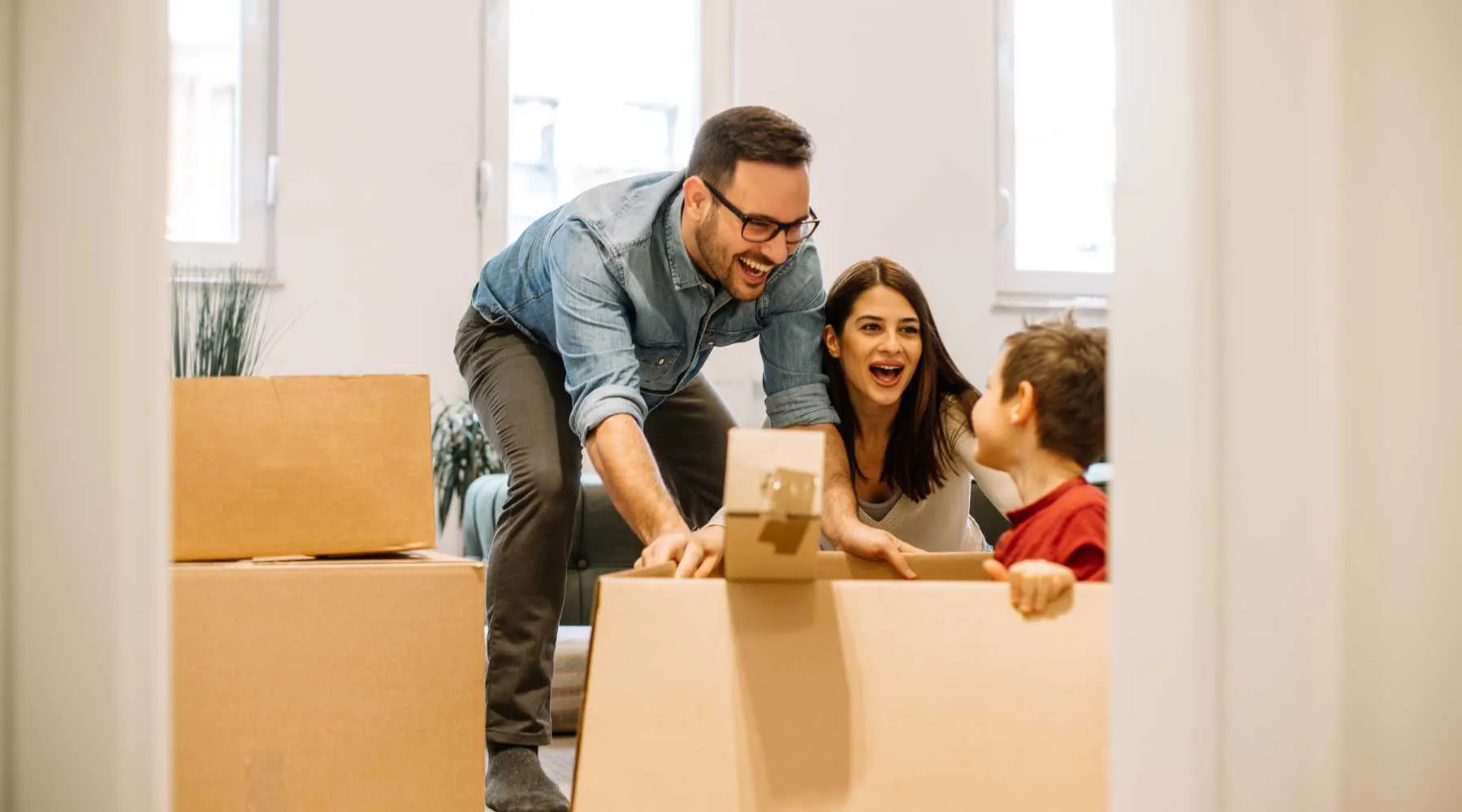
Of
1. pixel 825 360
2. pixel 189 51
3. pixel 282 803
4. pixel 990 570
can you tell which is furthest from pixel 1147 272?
→ pixel 189 51

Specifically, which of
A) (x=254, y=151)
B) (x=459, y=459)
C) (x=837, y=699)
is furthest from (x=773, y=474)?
(x=254, y=151)

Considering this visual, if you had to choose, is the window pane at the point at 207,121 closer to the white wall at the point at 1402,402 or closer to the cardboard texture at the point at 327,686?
the cardboard texture at the point at 327,686

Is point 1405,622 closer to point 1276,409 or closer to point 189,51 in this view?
point 1276,409

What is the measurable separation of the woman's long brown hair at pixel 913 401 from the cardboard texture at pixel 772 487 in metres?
0.97

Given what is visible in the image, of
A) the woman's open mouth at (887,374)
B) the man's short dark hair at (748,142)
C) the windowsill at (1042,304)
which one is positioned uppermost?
the windowsill at (1042,304)

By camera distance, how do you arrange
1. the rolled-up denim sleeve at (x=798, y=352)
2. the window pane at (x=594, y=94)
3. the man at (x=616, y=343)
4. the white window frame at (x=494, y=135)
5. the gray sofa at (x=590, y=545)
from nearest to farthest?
1. the man at (x=616, y=343)
2. the rolled-up denim sleeve at (x=798, y=352)
3. the gray sofa at (x=590, y=545)
4. the white window frame at (x=494, y=135)
5. the window pane at (x=594, y=94)

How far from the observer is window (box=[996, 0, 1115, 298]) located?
4.66 meters

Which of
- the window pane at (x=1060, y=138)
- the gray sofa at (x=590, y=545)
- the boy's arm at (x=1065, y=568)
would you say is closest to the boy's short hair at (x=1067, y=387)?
the boy's arm at (x=1065, y=568)

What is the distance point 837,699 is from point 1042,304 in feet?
12.5

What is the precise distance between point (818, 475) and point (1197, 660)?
304mm

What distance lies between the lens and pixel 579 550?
10.1ft

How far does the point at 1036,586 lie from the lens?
106 cm

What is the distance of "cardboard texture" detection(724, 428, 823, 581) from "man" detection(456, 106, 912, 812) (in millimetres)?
551

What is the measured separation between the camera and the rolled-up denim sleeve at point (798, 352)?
75.2 inches
